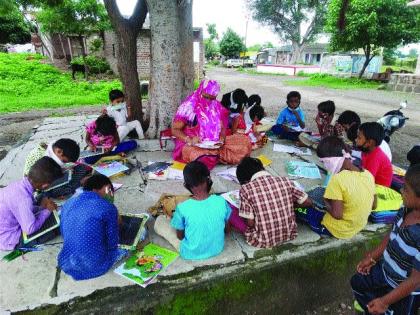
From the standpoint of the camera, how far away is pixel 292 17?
103ft

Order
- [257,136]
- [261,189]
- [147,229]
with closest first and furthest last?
[261,189], [147,229], [257,136]

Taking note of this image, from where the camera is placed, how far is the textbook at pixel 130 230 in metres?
2.27

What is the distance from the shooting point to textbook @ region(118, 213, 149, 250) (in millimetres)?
2271

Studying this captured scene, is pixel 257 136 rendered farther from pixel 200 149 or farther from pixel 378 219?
pixel 378 219

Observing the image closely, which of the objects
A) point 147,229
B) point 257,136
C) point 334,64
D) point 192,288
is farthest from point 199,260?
point 334,64

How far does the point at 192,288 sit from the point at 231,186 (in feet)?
5.35

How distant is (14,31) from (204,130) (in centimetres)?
2880

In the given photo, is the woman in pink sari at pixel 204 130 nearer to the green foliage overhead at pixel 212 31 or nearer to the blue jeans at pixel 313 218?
the blue jeans at pixel 313 218

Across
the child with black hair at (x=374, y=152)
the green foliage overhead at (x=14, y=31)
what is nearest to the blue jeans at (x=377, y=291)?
the child with black hair at (x=374, y=152)

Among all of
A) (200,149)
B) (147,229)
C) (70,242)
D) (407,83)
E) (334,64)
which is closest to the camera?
(70,242)

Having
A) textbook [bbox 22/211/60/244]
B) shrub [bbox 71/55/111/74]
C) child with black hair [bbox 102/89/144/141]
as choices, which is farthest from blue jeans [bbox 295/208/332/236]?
shrub [bbox 71/55/111/74]

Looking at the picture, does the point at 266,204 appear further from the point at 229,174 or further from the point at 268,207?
the point at 229,174

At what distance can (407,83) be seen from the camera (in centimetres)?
1311

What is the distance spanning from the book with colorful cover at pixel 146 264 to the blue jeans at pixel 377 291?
1.27 metres
